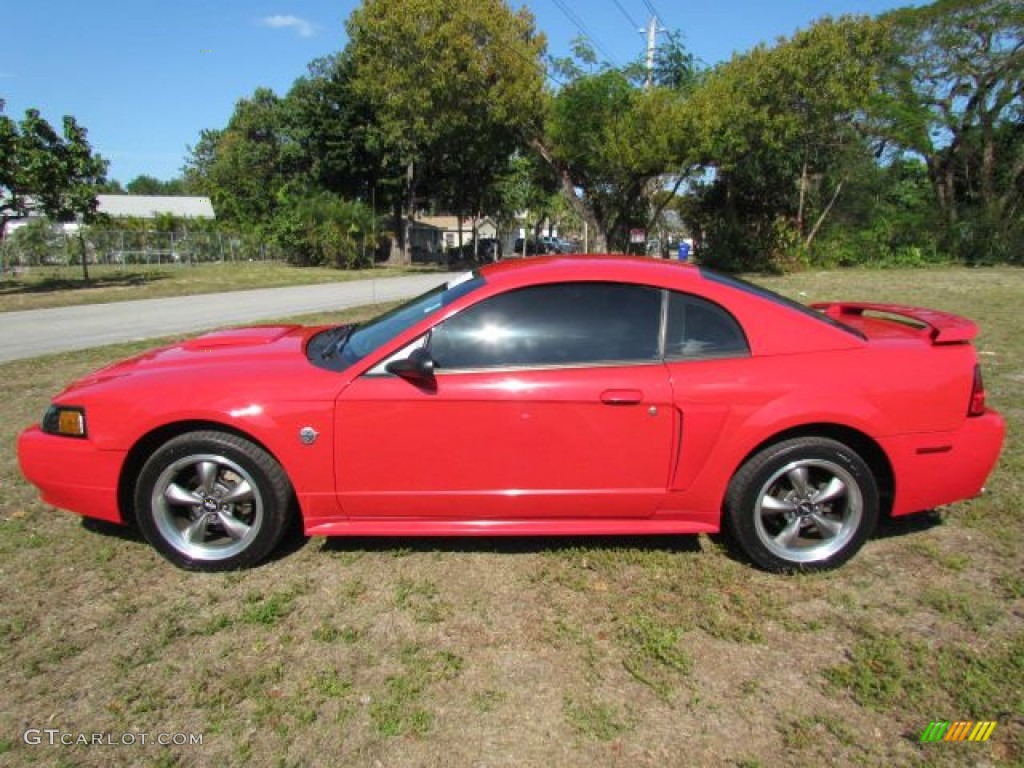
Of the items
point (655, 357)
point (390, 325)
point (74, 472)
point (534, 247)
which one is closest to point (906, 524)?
Result: point (655, 357)

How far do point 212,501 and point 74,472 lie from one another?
0.71 metres

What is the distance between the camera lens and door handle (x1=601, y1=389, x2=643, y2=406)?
10.9 feet

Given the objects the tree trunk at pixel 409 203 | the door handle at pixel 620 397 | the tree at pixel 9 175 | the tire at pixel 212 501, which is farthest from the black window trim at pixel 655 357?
the tree trunk at pixel 409 203

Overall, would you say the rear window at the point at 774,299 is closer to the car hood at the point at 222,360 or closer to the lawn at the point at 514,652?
the lawn at the point at 514,652

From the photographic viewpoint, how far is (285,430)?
3.37 meters

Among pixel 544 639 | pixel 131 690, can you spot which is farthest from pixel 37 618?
pixel 544 639

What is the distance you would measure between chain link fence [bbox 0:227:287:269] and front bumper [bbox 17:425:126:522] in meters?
28.4

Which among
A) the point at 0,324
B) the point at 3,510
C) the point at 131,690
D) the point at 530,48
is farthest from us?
the point at 530,48

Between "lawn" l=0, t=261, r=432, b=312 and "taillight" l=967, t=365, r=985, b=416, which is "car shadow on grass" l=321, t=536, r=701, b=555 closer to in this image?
"taillight" l=967, t=365, r=985, b=416

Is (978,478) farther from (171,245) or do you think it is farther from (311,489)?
(171,245)

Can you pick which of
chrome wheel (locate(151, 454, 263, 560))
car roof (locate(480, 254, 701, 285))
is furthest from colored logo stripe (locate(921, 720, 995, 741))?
chrome wheel (locate(151, 454, 263, 560))

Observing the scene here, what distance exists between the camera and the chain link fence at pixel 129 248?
2969cm

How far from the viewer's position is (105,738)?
2.52m

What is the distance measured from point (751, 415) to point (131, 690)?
9.32 feet
